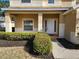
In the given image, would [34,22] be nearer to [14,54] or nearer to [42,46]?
[14,54]

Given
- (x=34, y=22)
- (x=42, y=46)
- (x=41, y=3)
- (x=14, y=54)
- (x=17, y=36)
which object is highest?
(x=41, y=3)

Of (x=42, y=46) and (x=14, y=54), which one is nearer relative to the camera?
(x=42, y=46)

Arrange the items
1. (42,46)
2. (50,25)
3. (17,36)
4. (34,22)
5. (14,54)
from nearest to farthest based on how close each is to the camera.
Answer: (42,46) < (14,54) < (17,36) < (34,22) < (50,25)

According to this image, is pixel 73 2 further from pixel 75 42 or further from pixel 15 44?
pixel 15 44

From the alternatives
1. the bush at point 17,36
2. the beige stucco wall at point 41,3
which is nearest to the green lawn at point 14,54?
the bush at point 17,36

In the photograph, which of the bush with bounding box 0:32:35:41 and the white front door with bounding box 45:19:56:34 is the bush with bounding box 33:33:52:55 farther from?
the white front door with bounding box 45:19:56:34

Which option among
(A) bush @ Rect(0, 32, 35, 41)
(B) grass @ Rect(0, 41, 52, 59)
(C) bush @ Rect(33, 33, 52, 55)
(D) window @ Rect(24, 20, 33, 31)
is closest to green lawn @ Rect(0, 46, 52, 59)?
(B) grass @ Rect(0, 41, 52, 59)

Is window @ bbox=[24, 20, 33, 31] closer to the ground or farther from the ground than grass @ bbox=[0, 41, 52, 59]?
farther from the ground

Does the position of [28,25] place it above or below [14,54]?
above

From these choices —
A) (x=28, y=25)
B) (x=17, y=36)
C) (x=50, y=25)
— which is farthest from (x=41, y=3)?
(x=17, y=36)

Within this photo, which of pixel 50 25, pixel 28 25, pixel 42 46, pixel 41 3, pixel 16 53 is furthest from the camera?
pixel 50 25

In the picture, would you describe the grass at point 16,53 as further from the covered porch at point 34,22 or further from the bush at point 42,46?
the covered porch at point 34,22

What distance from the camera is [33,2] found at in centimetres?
2522

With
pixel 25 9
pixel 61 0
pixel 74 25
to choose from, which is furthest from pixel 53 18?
pixel 74 25
